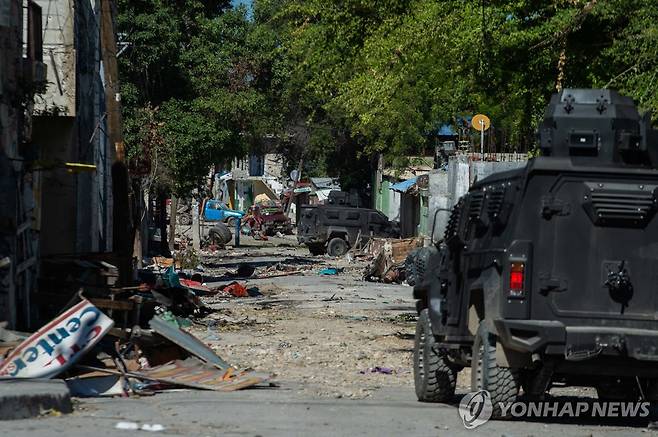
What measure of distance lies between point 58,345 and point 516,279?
4.61 meters

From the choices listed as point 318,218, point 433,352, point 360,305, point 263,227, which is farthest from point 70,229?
point 263,227

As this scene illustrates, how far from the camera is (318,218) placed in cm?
5084

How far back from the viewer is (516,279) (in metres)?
10.3

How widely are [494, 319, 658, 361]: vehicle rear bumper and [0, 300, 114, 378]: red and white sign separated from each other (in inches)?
171

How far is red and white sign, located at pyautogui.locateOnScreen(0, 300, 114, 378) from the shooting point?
11.7 meters

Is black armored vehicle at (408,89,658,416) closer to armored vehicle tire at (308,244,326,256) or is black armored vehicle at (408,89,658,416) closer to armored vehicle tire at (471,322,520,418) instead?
armored vehicle tire at (471,322,520,418)

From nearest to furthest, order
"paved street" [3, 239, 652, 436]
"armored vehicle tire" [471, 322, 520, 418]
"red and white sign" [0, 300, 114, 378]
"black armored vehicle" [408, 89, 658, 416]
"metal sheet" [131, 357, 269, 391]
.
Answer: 1. "paved street" [3, 239, 652, 436]
2. "black armored vehicle" [408, 89, 658, 416]
3. "armored vehicle tire" [471, 322, 520, 418]
4. "red and white sign" [0, 300, 114, 378]
5. "metal sheet" [131, 357, 269, 391]

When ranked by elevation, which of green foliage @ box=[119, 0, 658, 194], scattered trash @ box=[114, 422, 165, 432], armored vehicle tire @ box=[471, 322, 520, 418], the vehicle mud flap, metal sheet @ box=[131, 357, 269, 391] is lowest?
metal sheet @ box=[131, 357, 269, 391]

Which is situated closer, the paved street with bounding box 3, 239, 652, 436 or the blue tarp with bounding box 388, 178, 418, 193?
the paved street with bounding box 3, 239, 652, 436

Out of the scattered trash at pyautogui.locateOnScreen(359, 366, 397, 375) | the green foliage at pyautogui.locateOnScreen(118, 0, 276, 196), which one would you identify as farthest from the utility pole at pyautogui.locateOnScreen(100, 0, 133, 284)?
the green foliage at pyautogui.locateOnScreen(118, 0, 276, 196)

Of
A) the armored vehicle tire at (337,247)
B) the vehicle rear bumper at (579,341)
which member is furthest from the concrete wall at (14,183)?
the armored vehicle tire at (337,247)

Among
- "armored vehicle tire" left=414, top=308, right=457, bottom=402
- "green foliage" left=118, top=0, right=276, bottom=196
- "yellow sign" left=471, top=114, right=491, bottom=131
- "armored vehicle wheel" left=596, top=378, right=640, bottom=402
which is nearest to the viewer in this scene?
"armored vehicle wheel" left=596, top=378, right=640, bottom=402

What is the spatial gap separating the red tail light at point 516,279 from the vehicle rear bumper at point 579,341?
0.85 feet

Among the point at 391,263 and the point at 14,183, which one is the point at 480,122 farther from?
the point at 14,183
